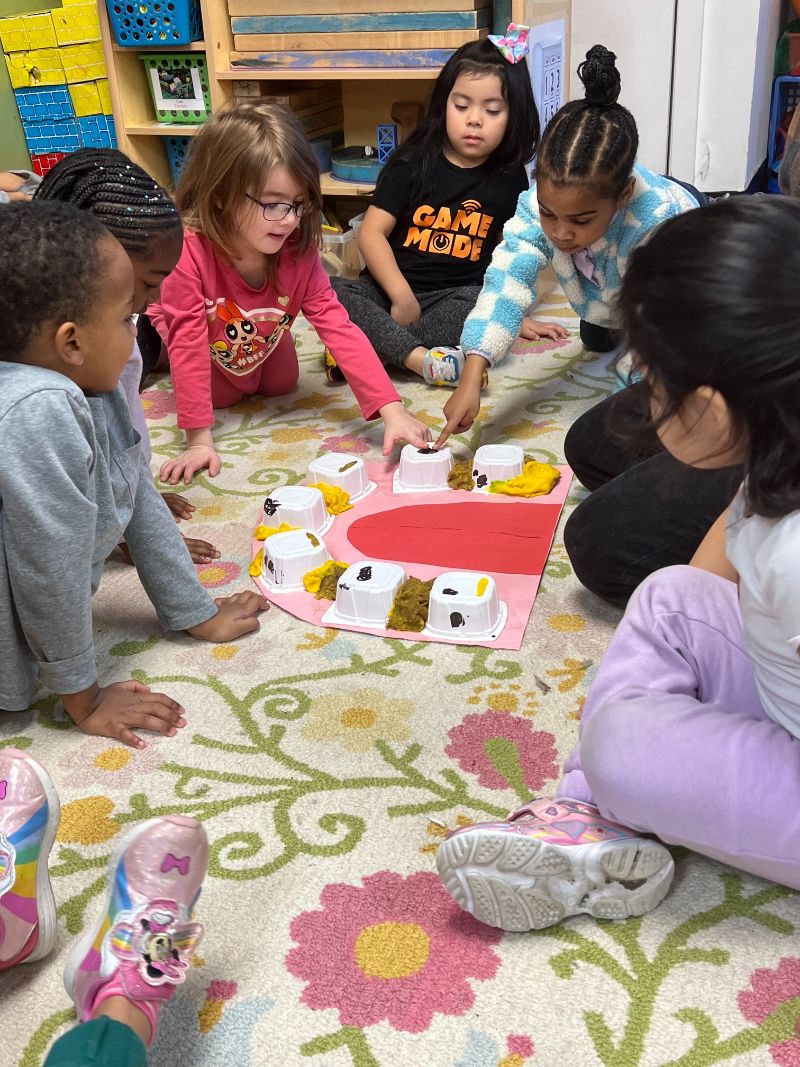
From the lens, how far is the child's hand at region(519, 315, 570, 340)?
2.05 metres

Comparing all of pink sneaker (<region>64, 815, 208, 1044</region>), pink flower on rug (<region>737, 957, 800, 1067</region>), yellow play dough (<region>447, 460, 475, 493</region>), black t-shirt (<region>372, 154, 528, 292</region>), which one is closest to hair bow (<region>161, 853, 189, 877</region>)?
pink sneaker (<region>64, 815, 208, 1044</region>)

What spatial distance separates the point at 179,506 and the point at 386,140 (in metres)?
1.28

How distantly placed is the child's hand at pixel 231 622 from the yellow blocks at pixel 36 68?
1712mm

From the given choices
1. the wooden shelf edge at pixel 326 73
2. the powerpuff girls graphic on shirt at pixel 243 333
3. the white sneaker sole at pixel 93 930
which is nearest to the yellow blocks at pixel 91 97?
the wooden shelf edge at pixel 326 73

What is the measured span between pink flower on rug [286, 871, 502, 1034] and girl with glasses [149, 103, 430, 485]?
32.3 inches

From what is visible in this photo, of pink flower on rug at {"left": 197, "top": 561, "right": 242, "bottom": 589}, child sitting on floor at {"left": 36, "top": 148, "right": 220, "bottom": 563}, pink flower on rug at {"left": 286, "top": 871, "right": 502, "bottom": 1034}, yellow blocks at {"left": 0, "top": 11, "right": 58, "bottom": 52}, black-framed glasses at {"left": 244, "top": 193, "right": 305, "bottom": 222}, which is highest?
yellow blocks at {"left": 0, "top": 11, "right": 58, "bottom": 52}

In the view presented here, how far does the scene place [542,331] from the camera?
Answer: 6.72 feet

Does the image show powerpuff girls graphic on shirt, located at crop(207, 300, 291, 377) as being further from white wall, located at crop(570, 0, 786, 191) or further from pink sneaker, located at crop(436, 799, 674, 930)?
white wall, located at crop(570, 0, 786, 191)

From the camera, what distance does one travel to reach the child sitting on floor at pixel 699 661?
2.14ft

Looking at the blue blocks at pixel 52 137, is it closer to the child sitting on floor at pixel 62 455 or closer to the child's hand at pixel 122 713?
the child sitting on floor at pixel 62 455

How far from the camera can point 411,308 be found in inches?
77.4

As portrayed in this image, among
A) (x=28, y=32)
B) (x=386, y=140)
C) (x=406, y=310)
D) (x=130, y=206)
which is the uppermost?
(x=28, y=32)

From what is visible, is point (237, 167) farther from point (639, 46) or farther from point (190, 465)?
point (639, 46)

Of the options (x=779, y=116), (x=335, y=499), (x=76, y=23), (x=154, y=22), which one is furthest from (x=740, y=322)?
(x=779, y=116)
